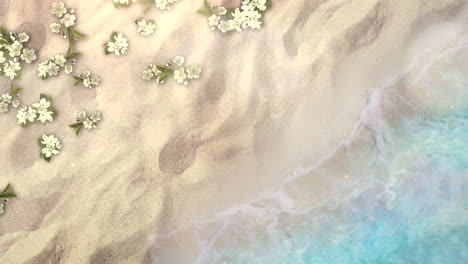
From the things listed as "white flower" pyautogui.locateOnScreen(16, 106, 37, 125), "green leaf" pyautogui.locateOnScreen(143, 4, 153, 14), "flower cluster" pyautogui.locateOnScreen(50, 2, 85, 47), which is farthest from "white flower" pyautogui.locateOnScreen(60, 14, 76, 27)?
"white flower" pyautogui.locateOnScreen(16, 106, 37, 125)

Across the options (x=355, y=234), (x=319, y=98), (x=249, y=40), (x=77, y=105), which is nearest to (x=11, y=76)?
(x=77, y=105)

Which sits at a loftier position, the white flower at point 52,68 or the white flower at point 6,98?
the white flower at point 52,68

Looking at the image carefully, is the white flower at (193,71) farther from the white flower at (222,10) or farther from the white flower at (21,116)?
the white flower at (21,116)

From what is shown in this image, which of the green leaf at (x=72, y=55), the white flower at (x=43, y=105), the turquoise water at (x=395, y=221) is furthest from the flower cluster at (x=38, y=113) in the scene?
the turquoise water at (x=395, y=221)

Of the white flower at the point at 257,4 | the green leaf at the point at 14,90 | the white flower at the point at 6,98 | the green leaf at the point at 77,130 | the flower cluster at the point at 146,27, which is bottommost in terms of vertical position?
the green leaf at the point at 77,130

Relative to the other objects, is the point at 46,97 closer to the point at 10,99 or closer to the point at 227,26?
the point at 10,99

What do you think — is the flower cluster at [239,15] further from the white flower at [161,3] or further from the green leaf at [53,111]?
the green leaf at [53,111]

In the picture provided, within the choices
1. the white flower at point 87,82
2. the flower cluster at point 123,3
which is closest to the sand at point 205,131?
the white flower at point 87,82
